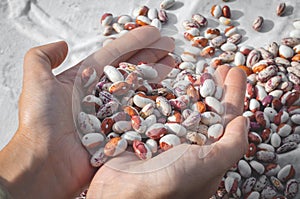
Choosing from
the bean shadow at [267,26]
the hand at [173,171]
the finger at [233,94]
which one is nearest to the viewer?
the hand at [173,171]

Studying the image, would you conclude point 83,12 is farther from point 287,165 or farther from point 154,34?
point 287,165

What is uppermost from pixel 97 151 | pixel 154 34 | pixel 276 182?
pixel 154 34

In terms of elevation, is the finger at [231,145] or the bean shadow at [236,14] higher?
the bean shadow at [236,14]

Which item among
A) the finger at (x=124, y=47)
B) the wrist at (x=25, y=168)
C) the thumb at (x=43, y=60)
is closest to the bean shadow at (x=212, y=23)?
the finger at (x=124, y=47)

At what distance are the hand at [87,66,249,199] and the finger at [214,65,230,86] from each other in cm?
12

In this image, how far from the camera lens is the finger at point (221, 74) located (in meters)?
0.90

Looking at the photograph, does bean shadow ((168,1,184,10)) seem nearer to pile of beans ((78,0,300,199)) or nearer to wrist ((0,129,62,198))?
pile of beans ((78,0,300,199))

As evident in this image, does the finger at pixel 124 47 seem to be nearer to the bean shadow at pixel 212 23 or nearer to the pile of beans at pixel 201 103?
the pile of beans at pixel 201 103

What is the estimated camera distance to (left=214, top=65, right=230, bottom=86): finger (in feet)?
2.95

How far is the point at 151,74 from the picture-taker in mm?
897

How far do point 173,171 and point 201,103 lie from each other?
0.53ft

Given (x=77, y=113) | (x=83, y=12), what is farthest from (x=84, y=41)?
(x=77, y=113)

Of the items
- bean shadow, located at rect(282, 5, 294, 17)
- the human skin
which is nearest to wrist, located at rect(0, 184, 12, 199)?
the human skin

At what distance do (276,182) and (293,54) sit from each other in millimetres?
361
